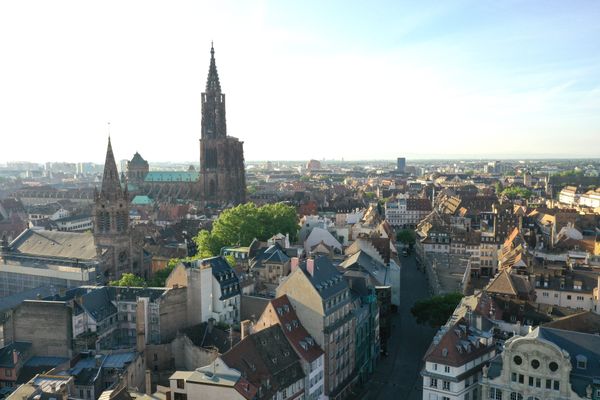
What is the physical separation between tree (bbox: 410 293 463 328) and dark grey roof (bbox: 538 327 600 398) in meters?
23.9

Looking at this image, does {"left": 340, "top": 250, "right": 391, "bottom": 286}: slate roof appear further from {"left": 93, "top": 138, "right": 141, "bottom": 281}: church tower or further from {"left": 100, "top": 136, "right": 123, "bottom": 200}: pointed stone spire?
{"left": 100, "top": 136, "right": 123, "bottom": 200}: pointed stone spire

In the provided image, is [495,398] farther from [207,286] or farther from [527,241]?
[527,241]

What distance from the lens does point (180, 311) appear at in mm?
69375

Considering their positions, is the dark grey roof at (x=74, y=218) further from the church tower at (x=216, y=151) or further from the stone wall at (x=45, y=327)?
the stone wall at (x=45, y=327)

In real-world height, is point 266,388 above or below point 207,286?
below

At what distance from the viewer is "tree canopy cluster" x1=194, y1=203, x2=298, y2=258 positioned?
371 ft

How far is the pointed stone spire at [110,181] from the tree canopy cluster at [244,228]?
20891 millimetres

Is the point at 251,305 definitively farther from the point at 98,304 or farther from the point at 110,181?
the point at 110,181

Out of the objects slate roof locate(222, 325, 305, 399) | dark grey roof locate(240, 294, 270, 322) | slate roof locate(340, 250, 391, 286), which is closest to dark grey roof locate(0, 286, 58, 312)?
dark grey roof locate(240, 294, 270, 322)

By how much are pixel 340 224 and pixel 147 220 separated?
2213 inches

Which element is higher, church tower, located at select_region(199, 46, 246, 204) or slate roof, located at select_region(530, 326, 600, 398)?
church tower, located at select_region(199, 46, 246, 204)

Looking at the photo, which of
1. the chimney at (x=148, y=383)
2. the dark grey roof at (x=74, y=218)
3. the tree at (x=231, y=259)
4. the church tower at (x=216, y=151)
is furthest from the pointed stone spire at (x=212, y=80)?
the chimney at (x=148, y=383)

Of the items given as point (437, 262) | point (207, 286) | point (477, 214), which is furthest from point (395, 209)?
point (207, 286)

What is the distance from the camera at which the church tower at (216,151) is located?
18788 centimetres
